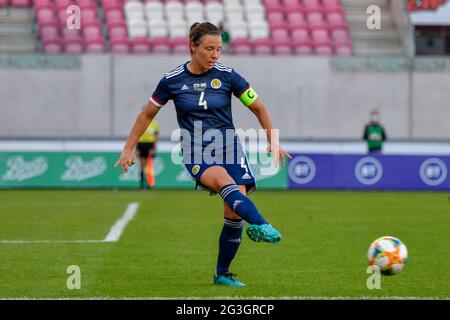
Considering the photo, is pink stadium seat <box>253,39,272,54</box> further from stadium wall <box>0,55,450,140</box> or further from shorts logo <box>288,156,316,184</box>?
shorts logo <box>288,156,316,184</box>

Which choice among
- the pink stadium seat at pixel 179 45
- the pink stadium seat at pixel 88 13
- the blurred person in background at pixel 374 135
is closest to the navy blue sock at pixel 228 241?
the blurred person in background at pixel 374 135

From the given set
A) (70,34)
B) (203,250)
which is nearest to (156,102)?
(203,250)

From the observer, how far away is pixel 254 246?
12.6 metres

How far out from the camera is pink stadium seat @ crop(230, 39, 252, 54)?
30406mm

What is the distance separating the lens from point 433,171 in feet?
88.7

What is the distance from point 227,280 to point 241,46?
22094 mm

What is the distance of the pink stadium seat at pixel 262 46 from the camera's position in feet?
100

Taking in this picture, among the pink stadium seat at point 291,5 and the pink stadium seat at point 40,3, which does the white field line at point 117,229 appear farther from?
the pink stadium seat at point 291,5

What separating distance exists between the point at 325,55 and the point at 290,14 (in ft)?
8.87

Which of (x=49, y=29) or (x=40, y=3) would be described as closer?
(x=49, y=29)

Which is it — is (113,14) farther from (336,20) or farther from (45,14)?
(336,20)

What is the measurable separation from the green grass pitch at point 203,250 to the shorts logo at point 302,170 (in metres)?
5.00

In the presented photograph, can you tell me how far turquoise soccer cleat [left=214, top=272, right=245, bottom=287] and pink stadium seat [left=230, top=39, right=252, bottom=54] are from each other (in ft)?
71.1
